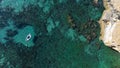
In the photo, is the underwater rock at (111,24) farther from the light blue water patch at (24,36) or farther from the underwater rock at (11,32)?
the underwater rock at (11,32)

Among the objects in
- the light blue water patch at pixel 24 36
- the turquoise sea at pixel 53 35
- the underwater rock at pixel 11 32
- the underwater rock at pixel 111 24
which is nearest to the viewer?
the underwater rock at pixel 111 24

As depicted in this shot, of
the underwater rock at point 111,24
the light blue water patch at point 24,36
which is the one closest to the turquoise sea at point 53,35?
the light blue water patch at point 24,36

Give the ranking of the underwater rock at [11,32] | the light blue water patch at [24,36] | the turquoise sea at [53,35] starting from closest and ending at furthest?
the turquoise sea at [53,35] < the light blue water patch at [24,36] < the underwater rock at [11,32]

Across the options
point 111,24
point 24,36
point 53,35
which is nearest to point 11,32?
point 24,36

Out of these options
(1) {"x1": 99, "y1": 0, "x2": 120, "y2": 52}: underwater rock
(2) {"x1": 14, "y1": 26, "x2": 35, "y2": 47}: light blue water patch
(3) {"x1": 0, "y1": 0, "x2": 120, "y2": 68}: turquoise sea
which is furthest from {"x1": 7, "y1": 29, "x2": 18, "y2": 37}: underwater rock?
(1) {"x1": 99, "y1": 0, "x2": 120, "y2": 52}: underwater rock

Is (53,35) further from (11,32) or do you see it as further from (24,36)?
(11,32)

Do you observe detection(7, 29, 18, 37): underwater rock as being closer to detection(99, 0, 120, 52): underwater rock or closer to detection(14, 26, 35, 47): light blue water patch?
detection(14, 26, 35, 47): light blue water patch
